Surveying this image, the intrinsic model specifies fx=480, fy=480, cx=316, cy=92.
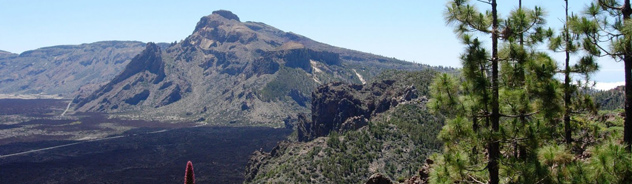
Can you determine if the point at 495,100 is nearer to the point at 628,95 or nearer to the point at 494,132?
the point at 494,132

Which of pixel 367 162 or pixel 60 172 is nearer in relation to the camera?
pixel 367 162

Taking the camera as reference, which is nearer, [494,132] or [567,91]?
[494,132]

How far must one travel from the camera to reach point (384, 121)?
127m

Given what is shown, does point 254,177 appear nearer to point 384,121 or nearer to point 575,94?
point 384,121

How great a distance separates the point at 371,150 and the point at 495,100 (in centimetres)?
9574

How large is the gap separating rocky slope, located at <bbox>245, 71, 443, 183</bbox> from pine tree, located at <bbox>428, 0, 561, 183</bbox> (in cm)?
6911

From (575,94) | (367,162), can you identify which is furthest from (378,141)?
(575,94)

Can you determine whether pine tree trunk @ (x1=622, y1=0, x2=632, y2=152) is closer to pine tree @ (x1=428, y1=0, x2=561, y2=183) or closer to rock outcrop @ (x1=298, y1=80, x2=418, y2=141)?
pine tree @ (x1=428, y1=0, x2=561, y2=183)

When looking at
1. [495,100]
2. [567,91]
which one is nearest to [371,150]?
[567,91]

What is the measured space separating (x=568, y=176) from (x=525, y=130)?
2.21 metres

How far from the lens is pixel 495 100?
18.8m

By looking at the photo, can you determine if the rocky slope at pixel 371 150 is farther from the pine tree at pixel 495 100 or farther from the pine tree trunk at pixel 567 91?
the pine tree at pixel 495 100

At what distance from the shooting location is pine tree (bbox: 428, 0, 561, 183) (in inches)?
731

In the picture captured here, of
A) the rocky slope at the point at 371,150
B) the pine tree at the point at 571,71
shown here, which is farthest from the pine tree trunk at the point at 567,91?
the rocky slope at the point at 371,150
